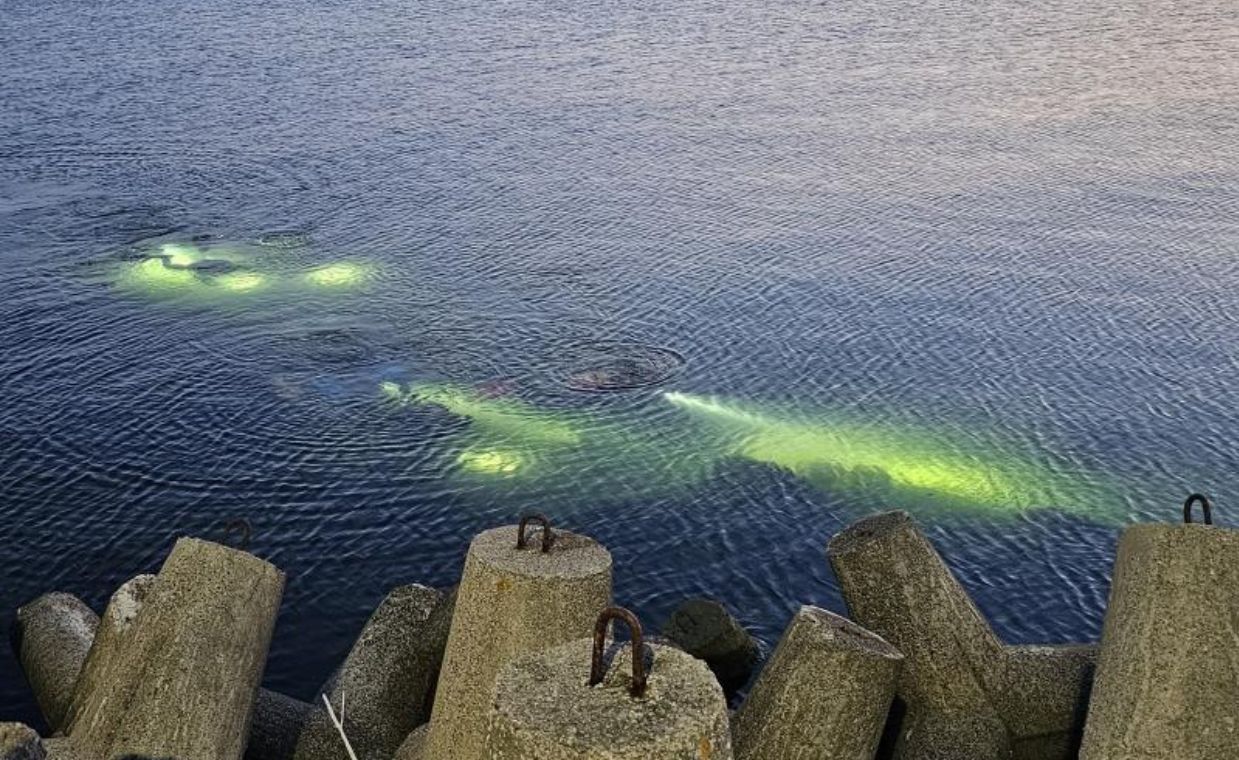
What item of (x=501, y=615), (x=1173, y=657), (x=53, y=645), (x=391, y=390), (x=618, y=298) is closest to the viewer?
(x=1173, y=657)

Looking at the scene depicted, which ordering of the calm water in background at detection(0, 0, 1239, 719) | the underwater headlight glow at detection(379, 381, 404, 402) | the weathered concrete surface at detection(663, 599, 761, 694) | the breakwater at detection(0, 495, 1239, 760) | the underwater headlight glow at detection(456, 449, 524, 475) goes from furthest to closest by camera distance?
the underwater headlight glow at detection(379, 381, 404, 402) < the underwater headlight glow at detection(456, 449, 524, 475) < the calm water in background at detection(0, 0, 1239, 719) < the weathered concrete surface at detection(663, 599, 761, 694) < the breakwater at detection(0, 495, 1239, 760)

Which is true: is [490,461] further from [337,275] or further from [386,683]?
[337,275]

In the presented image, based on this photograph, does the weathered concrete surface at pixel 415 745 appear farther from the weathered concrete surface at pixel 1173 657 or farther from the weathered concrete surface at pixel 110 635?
the weathered concrete surface at pixel 1173 657

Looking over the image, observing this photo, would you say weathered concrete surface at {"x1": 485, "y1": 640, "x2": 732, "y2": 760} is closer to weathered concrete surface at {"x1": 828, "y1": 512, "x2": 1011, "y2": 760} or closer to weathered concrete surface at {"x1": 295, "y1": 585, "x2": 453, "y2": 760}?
weathered concrete surface at {"x1": 828, "y1": 512, "x2": 1011, "y2": 760}

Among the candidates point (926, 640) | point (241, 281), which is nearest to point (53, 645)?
point (926, 640)

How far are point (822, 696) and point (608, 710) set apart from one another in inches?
147

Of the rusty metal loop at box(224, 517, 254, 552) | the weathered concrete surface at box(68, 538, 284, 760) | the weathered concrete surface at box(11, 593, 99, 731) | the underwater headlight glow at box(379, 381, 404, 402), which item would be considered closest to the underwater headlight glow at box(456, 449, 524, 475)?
the underwater headlight glow at box(379, 381, 404, 402)

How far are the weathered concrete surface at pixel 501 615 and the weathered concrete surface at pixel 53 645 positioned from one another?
3.64 metres

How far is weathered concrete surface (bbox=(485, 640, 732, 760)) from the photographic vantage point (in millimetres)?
5738

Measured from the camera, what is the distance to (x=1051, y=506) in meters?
17.8

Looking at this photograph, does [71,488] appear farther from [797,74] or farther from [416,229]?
[797,74]

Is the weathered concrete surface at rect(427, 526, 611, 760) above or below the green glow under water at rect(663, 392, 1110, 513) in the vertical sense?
above

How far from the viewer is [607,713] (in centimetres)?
592

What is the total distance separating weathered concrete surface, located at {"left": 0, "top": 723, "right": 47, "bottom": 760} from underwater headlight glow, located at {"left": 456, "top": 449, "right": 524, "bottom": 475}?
34.3 feet
